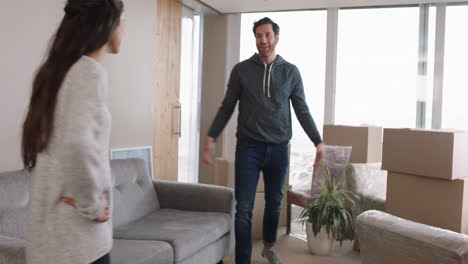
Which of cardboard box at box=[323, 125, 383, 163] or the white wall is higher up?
the white wall

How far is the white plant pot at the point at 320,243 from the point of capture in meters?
3.39

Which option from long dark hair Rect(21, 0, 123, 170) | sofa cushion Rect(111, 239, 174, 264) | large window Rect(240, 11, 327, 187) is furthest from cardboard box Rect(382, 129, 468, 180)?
large window Rect(240, 11, 327, 187)

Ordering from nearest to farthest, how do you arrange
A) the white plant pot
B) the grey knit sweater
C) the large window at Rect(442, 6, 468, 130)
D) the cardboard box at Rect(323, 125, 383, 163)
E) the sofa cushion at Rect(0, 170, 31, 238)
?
the grey knit sweater → the sofa cushion at Rect(0, 170, 31, 238) → the white plant pot → the cardboard box at Rect(323, 125, 383, 163) → the large window at Rect(442, 6, 468, 130)

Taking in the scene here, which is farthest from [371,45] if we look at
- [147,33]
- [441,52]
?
[147,33]

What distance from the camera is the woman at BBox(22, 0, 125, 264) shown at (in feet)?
3.37

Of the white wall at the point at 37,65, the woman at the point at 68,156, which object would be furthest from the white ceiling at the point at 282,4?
the woman at the point at 68,156

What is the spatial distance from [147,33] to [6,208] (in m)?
2.46

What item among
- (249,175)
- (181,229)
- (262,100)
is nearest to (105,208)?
(181,229)

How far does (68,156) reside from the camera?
3.36ft

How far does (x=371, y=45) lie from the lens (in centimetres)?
498

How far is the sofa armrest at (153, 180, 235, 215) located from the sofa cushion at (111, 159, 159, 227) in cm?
8

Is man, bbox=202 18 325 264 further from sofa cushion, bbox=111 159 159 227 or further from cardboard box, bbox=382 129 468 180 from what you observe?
sofa cushion, bbox=111 159 159 227

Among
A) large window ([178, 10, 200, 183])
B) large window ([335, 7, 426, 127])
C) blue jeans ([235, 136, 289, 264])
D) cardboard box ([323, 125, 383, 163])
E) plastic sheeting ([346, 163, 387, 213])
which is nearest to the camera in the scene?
blue jeans ([235, 136, 289, 264])

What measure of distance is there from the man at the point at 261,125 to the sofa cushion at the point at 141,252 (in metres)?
0.55
